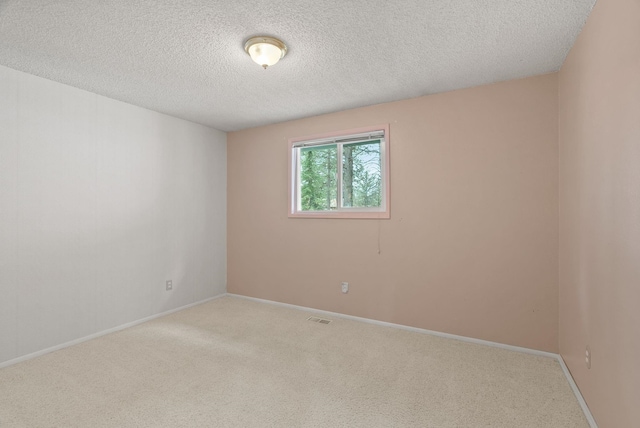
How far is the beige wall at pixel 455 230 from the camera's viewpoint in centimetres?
240

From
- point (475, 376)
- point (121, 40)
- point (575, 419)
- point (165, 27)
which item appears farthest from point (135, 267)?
point (575, 419)

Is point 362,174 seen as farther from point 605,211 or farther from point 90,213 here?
point 90,213

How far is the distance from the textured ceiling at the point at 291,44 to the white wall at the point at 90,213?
355 millimetres

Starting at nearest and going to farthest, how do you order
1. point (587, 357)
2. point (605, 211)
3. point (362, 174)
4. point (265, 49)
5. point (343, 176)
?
point (605, 211) → point (587, 357) → point (265, 49) → point (362, 174) → point (343, 176)

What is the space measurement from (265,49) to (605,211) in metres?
2.19

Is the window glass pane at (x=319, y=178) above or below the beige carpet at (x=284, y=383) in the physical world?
above

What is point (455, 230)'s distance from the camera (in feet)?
8.95

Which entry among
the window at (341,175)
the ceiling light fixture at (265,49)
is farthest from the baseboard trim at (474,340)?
the ceiling light fixture at (265,49)

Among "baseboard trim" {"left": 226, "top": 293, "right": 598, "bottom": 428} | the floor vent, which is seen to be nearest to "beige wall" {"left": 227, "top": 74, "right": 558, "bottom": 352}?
"baseboard trim" {"left": 226, "top": 293, "right": 598, "bottom": 428}

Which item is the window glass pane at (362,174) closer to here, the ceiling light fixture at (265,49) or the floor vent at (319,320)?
the floor vent at (319,320)

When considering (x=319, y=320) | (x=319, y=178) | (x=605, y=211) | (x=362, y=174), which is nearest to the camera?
(x=605, y=211)

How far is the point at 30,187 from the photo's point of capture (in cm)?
238

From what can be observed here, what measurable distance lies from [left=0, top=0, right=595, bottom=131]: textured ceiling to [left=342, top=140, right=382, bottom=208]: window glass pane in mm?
626

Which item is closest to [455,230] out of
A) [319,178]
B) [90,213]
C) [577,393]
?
[577,393]
